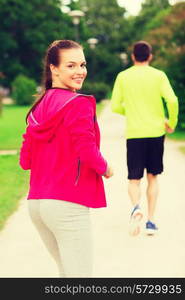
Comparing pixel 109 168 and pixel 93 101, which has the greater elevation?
pixel 93 101

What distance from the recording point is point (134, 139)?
610cm

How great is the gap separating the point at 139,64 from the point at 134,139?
75cm

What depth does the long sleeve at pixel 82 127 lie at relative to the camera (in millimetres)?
3059

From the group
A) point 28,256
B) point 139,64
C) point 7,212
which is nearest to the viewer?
point 28,256

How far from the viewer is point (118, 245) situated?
5.60 meters

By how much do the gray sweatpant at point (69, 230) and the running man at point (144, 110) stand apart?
2742 millimetres

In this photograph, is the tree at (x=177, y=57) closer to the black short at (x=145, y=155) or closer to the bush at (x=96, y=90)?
the black short at (x=145, y=155)

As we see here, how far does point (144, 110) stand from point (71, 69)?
9.31 feet

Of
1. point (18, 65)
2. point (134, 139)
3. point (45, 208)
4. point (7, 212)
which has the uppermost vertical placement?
point (45, 208)

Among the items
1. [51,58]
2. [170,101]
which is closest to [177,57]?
[170,101]

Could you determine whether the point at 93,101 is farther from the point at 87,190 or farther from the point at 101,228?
the point at 101,228

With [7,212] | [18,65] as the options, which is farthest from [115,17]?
[7,212]

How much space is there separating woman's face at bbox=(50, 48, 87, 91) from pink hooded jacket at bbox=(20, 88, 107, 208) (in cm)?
6

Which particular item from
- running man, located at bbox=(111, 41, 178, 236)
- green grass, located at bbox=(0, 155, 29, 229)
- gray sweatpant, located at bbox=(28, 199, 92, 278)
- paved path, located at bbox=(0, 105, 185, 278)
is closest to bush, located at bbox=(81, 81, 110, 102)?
green grass, located at bbox=(0, 155, 29, 229)
